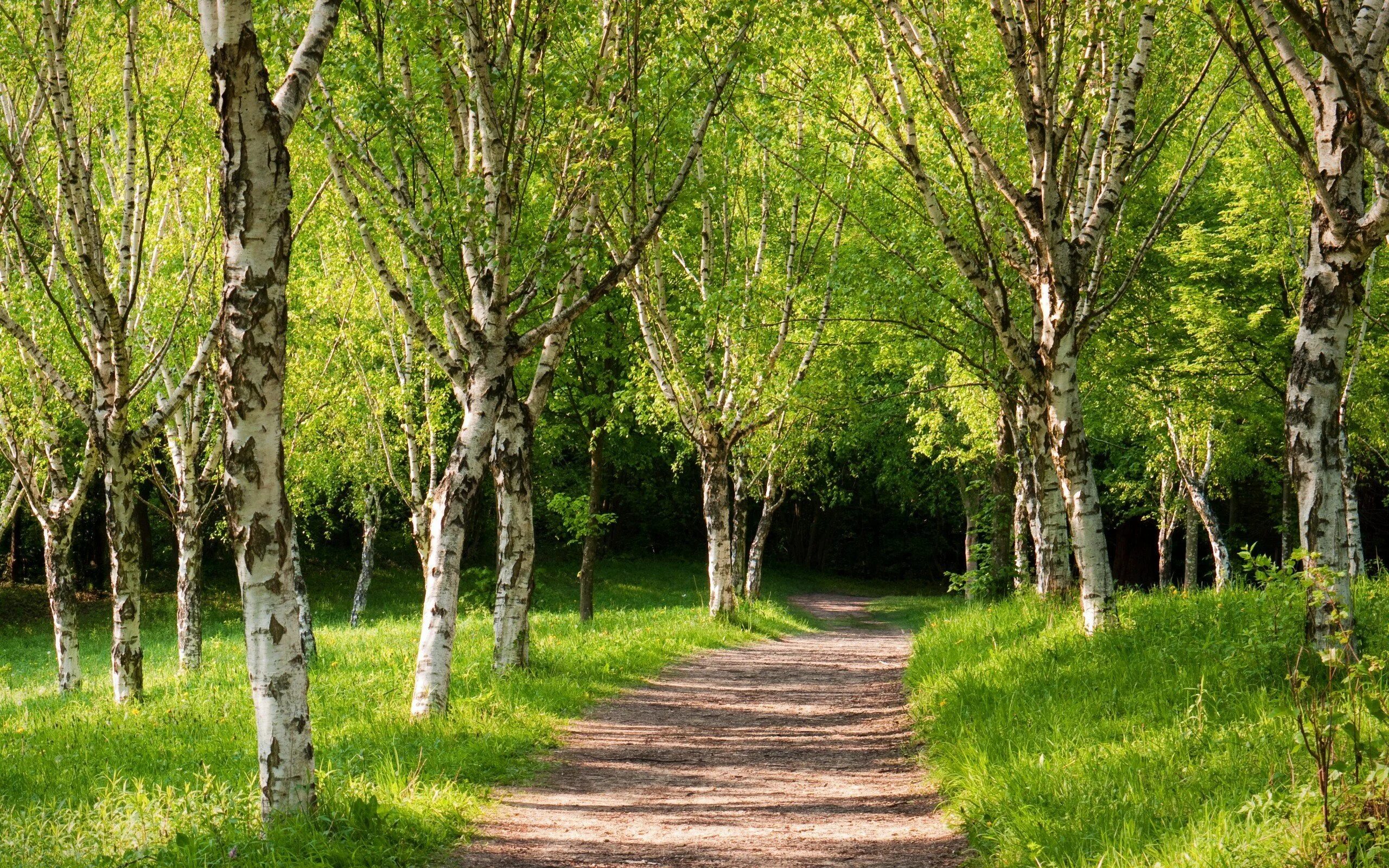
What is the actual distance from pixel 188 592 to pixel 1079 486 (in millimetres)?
12947

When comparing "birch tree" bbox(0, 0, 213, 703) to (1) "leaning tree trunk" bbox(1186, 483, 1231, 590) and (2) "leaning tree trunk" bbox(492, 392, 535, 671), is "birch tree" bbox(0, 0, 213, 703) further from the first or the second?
(1) "leaning tree trunk" bbox(1186, 483, 1231, 590)

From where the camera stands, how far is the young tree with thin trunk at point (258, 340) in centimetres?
565

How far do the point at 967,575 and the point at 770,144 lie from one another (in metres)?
8.23

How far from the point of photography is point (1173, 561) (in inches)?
1737

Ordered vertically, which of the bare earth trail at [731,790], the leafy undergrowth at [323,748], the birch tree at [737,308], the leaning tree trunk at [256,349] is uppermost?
the birch tree at [737,308]

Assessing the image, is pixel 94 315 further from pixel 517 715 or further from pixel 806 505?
pixel 806 505

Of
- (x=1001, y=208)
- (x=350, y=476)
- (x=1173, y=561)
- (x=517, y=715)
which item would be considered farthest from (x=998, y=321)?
(x=1173, y=561)

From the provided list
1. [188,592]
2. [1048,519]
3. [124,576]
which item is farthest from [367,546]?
[1048,519]

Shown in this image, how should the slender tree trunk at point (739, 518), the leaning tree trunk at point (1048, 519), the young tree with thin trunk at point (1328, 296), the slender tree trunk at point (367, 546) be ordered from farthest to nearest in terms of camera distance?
the slender tree trunk at point (367, 546), the slender tree trunk at point (739, 518), the leaning tree trunk at point (1048, 519), the young tree with thin trunk at point (1328, 296)

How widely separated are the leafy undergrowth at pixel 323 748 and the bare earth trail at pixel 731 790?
42 cm

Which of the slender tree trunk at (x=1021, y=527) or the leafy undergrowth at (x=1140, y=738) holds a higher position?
the slender tree trunk at (x=1021, y=527)

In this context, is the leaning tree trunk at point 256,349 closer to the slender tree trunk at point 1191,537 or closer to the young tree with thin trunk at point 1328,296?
the young tree with thin trunk at point 1328,296

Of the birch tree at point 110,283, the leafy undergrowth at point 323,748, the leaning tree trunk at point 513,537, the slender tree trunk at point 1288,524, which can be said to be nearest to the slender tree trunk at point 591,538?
the leafy undergrowth at point 323,748

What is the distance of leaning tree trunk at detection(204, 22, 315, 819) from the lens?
566 centimetres
